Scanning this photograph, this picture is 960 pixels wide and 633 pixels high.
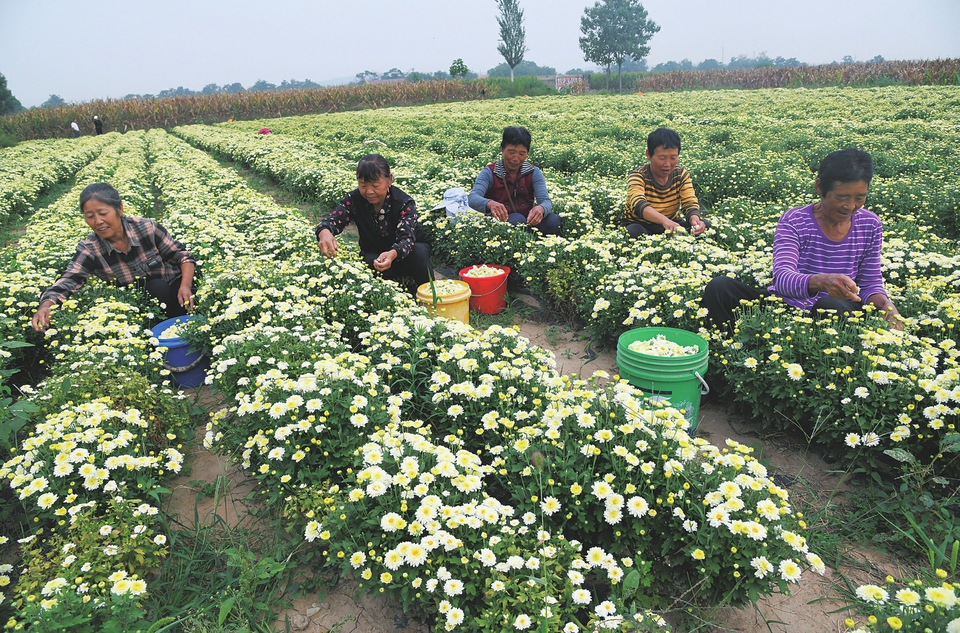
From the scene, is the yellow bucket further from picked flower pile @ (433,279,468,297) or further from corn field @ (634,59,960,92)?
corn field @ (634,59,960,92)

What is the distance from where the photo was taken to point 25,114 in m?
33.9

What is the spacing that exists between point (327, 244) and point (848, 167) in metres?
3.87

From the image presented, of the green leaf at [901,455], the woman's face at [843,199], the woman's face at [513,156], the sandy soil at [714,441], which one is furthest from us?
the woman's face at [513,156]

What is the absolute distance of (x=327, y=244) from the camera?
4621 millimetres

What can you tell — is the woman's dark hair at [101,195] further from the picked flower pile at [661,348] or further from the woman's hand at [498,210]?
the picked flower pile at [661,348]

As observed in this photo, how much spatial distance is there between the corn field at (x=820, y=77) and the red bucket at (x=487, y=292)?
3257 centimetres

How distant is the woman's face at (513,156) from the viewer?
5629mm

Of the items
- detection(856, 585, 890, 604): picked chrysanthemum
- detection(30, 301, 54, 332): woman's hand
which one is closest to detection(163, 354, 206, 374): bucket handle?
detection(30, 301, 54, 332): woman's hand

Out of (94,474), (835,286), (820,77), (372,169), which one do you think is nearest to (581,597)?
(94,474)

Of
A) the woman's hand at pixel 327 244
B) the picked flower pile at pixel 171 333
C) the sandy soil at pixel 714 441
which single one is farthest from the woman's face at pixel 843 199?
the picked flower pile at pixel 171 333

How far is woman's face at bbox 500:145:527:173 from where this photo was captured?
563cm

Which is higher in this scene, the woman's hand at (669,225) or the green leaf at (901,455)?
the woman's hand at (669,225)

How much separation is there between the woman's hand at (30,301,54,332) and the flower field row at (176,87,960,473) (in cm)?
370

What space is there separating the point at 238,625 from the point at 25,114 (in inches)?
1781
